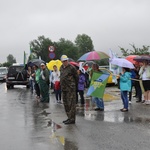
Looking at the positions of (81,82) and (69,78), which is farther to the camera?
(81,82)

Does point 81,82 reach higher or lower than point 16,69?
lower

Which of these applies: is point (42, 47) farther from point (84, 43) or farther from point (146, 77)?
point (146, 77)

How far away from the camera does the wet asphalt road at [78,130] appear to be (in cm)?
685

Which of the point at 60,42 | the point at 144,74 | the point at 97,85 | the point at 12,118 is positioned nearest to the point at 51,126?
the point at 12,118

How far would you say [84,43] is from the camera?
107438mm

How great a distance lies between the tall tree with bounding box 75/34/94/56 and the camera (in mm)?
106375

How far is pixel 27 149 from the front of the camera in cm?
657

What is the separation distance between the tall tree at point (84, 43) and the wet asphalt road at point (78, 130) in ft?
311

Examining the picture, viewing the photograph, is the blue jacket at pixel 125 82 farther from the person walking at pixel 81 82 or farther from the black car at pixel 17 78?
the black car at pixel 17 78

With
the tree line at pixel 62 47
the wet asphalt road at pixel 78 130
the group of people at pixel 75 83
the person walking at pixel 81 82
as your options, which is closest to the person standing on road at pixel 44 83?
the group of people at pixel 75 83

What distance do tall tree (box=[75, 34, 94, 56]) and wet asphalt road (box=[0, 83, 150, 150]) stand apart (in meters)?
94.7

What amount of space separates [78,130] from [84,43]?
99805 millimetres

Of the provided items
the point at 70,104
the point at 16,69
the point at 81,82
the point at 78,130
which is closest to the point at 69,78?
the point at 70,104

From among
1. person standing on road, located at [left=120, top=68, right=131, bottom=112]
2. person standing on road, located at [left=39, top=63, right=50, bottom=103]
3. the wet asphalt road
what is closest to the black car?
person standing on road, located at [left=39, top=63, right=50, bottom=103]
